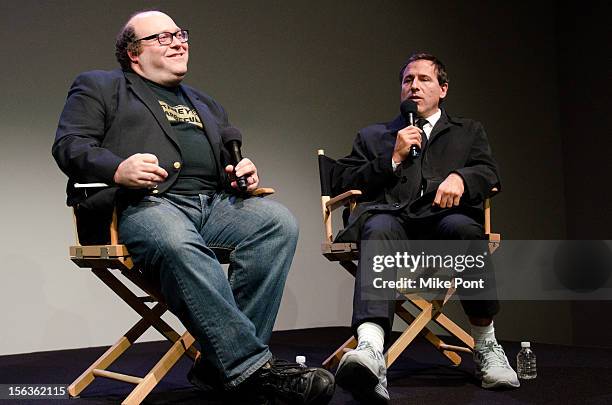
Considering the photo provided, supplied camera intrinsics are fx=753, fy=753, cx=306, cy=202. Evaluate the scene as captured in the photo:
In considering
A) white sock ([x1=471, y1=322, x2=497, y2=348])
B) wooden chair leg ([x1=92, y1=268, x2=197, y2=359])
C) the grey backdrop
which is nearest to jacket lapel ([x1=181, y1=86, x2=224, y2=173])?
wooden chair leg ([x1=92, y1=268, x2=197, y2=359])

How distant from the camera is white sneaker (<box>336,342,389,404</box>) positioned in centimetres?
214

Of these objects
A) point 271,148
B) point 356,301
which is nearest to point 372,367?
point 356,301

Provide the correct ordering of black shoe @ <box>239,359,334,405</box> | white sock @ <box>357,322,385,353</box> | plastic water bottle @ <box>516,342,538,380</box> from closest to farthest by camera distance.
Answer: black shoe @ <box>239,359,334,405</box> < white sock @ <box>357,322,385,353</box> < plastic water bottle @ <box>516,342,538,380</box>

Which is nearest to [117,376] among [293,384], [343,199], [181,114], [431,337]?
[293,384]

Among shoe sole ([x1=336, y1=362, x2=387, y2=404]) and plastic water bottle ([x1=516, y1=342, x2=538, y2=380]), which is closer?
shoe sole ([x1=336, y1=362, x2=387, y2=404])

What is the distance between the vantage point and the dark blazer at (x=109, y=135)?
2.32m

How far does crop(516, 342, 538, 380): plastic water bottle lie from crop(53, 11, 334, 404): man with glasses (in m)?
1.01

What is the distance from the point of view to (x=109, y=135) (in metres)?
2.50

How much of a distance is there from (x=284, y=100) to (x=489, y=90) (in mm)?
1750

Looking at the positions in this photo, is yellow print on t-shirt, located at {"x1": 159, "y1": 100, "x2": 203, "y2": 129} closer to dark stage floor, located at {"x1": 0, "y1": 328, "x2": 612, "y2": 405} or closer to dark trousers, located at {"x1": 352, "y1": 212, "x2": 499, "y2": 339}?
dark trousers, located at {"x1": 352, "y1": 212, "x2": 499, "y2": 339}

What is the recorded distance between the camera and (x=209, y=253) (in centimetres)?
226

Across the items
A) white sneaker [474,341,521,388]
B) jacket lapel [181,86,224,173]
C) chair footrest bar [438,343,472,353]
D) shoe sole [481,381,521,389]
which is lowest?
chair footrest bar [438,343,472,353]

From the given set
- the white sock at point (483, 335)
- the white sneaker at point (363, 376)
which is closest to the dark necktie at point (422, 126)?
the white sock at point (483, 335)

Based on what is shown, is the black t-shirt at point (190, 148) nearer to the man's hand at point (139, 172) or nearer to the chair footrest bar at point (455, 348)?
the man's hand at point (139, 172)
